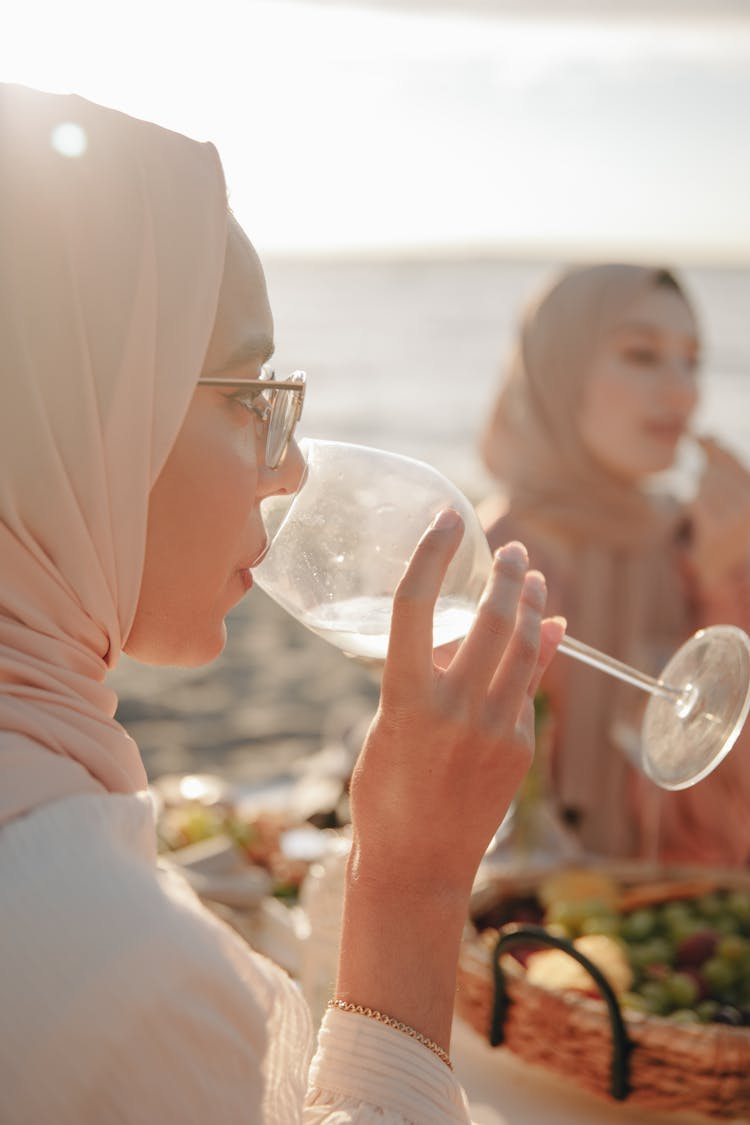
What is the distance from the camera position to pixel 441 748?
1316mm

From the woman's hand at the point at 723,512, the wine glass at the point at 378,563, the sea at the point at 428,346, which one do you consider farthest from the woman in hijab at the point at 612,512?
the sea at the point at 428,346

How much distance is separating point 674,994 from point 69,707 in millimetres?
1253

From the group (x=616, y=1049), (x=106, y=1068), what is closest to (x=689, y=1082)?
(x=616, y=1049)

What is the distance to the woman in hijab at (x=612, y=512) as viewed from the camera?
3580 millimetres

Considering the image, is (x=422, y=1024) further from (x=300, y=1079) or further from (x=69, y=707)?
(x=69, y=707)

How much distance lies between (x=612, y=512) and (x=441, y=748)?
9.35 ft

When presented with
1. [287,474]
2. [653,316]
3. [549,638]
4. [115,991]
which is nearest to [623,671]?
[549,638]

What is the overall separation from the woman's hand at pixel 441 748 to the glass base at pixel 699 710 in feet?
1.23

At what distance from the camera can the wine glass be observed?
161 centimetres

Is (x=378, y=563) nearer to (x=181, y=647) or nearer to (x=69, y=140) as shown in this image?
(x=181, y=647)

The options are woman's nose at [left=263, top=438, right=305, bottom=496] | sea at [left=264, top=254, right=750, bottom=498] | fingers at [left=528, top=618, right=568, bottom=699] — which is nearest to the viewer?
woman's nose at [left=263, top=438, right=305, bottom=496]

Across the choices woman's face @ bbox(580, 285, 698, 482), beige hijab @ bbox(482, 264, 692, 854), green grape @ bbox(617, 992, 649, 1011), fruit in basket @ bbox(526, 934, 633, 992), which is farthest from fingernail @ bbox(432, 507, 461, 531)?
woman's face @ bbox(580, 285, 698, 482)

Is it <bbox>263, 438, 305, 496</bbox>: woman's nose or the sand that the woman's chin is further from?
the sand

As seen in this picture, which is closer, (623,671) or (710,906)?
(623,671)
